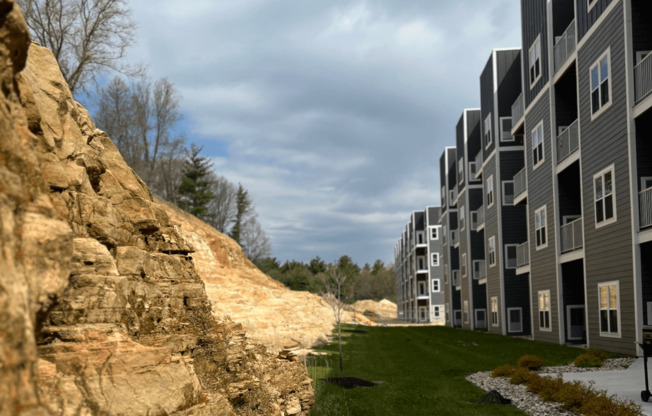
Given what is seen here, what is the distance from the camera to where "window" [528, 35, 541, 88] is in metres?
27.4

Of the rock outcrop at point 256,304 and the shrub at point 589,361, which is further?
the rock outcrop at point 256,304

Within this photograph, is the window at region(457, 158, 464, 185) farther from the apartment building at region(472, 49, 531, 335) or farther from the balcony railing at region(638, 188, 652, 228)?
the balcony railing at region(638, 188, 652, 228)

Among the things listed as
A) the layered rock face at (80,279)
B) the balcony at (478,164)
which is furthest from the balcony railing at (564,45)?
the layered rock face at (80,279)

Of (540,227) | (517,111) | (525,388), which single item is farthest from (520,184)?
(525,388)

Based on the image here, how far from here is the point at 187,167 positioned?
7006 centimetres

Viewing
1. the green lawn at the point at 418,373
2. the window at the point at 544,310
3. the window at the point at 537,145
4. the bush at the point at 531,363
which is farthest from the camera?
the window at the point at 537,145

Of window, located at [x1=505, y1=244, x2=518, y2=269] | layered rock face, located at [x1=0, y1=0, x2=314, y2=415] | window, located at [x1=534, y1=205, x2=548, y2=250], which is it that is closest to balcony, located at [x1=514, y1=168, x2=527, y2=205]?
window, located at [x1=534, y1=205, x2=548, y2=250]

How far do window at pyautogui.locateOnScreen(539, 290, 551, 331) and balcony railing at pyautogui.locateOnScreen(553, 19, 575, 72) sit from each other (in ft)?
33.8

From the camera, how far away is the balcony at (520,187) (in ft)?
101

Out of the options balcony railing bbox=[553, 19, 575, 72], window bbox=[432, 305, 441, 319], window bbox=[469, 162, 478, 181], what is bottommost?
window bbox=[432, 305, 441, 319]

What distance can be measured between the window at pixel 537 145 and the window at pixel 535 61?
7.65 ft

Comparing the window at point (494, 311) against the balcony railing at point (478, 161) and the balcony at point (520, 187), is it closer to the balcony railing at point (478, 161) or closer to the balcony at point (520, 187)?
the balcony at point (520, 187)

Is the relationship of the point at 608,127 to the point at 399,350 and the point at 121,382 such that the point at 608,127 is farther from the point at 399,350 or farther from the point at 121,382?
the point at 121,382

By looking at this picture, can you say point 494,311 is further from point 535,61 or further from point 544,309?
point 535,61
